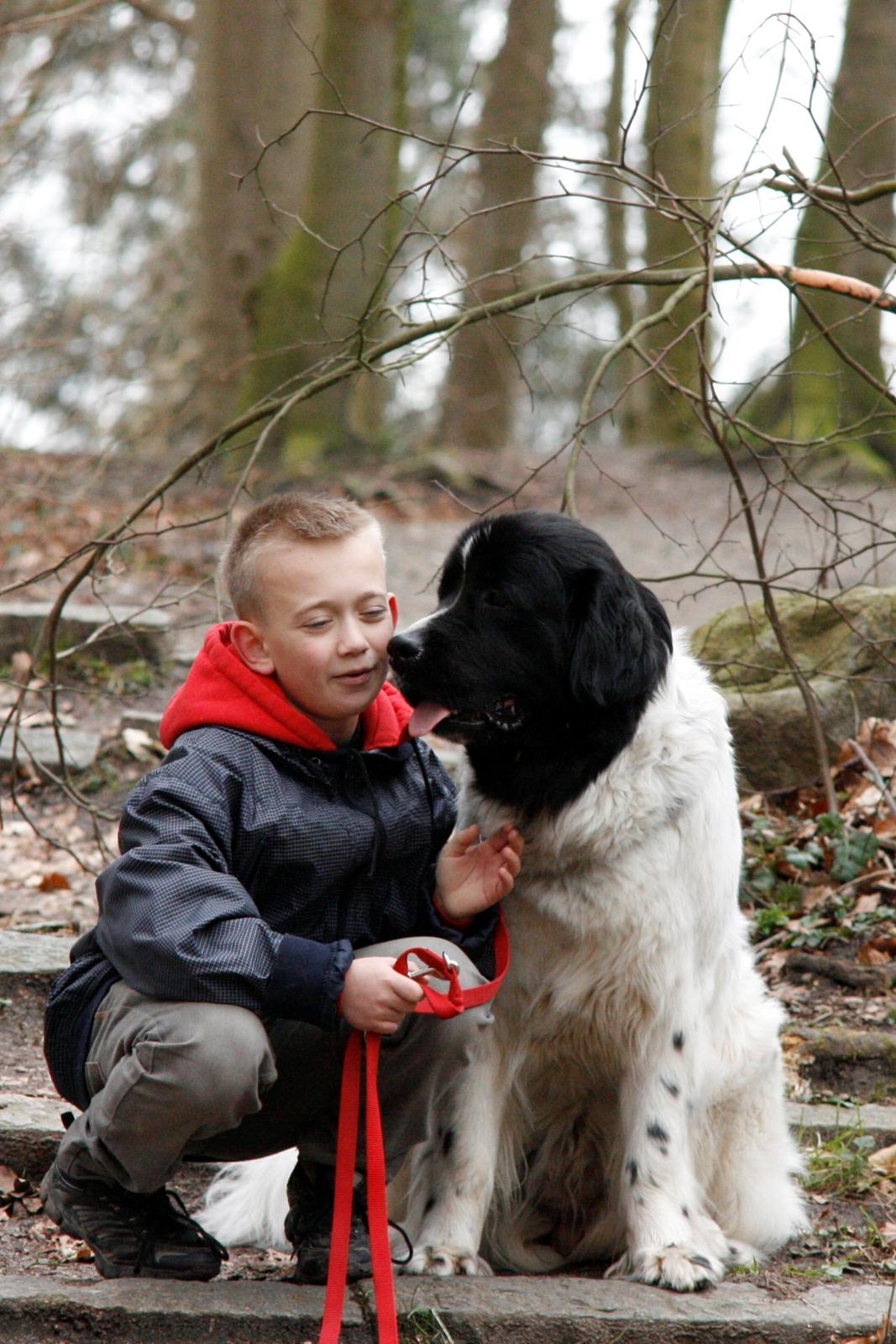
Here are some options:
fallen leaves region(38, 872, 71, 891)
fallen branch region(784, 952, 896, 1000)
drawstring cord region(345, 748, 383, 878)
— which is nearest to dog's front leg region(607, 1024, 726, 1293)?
drawstring cord region(345, 748, 383, 878)

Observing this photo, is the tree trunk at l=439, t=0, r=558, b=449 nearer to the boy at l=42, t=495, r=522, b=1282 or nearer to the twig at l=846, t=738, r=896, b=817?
the twig at l=846, t=738, r=896, b=817

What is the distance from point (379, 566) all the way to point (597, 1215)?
1.53m

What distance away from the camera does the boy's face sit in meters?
2.56

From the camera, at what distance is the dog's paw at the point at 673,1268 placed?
8.63ft

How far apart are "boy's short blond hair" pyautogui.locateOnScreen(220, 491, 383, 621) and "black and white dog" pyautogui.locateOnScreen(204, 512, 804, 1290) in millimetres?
254

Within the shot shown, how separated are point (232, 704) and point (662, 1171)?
1.29 metres

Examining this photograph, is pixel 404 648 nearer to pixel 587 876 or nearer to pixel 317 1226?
pixel 587 876

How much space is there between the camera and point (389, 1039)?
2.55 meters

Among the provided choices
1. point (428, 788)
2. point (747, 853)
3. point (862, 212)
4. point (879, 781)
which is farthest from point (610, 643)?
point (862, 212)

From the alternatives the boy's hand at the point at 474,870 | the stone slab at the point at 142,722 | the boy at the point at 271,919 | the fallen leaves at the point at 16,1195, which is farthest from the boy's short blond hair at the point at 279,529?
the stone slab at the point at 142,722


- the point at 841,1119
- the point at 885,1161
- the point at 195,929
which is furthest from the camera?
the point at 841,1119

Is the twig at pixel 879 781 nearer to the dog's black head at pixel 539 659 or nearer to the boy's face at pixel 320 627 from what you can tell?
the dog's black head at pixel 539 659

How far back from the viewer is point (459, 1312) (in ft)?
7.92

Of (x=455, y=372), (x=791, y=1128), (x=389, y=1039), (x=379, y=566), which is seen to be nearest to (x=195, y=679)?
(x=379, y=566)
